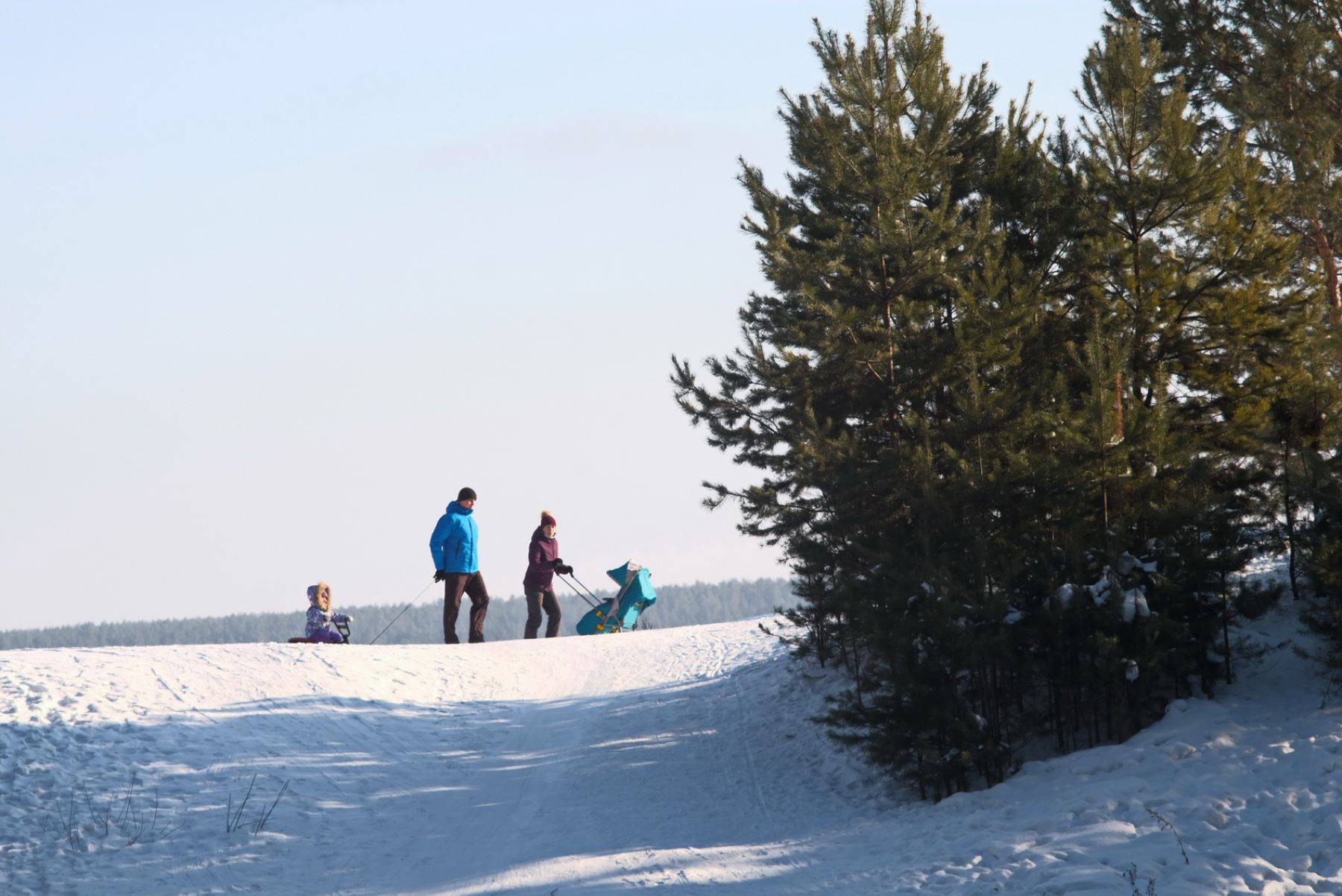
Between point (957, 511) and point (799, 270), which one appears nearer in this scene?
point (957, 511)

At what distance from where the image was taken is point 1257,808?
917cm

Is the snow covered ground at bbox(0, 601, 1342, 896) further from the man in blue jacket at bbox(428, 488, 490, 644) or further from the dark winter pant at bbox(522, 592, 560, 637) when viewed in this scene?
the dark winter pant at bbox(522, 592, 560, 637)

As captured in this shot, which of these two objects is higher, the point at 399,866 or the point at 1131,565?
the point at 1131,565

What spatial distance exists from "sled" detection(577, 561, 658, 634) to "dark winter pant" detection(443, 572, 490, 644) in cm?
495

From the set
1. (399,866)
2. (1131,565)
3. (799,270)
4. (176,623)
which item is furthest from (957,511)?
(176,623)

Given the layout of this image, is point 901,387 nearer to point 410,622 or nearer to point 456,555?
point 456,555

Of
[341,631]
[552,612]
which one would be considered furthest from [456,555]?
[552,612]

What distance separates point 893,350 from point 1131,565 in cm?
336

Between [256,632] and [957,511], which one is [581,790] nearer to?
[957,511]

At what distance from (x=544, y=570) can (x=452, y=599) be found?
3310 mm

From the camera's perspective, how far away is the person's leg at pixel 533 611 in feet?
77.6

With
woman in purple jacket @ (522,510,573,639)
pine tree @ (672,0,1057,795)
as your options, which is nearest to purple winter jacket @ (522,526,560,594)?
woman in purple jacket @ (522,510,573,639)

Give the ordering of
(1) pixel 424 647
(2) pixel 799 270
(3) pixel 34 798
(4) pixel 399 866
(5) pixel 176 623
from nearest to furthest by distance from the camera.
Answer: (4) pixel 399 866 → (3) pixel 34 798 → (2) pixel 799 270 → (1) pixel 424 647 → (5) pixel 176 623

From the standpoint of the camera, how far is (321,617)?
18.7 metres
